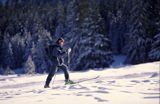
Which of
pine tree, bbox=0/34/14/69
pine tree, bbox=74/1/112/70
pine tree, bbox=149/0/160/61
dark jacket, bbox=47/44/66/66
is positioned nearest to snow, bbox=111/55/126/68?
pine tree, bbox=74/1/112/70

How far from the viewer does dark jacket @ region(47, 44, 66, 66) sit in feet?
39.3

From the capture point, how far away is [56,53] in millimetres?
11977

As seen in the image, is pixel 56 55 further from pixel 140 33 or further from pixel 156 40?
pixel 140 33

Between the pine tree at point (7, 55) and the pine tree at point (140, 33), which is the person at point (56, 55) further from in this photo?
the pine tree at point (7, 55)

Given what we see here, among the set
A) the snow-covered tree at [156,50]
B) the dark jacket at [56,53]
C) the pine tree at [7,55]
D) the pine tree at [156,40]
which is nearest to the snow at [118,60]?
the pine tree at [156,40]

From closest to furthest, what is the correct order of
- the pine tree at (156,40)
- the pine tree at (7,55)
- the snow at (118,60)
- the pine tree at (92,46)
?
the pine tree at (156,40) → the pine tree at (92,46) → the snow at (118,60) → the pine tree at (7,55)

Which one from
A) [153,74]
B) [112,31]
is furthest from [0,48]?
[153,74]

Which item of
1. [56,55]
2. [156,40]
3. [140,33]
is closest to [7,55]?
[140,33]

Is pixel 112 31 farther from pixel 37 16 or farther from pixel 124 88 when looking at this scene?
pixel 124 88

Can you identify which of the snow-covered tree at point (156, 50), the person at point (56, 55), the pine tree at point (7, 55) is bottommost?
the person at point (56, 55)

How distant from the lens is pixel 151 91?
28.9 feet

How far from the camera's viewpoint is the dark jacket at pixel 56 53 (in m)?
12.0

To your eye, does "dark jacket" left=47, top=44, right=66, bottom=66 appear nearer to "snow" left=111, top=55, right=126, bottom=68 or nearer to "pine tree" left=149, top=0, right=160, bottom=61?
"pine tree" left=149, top=0, right=160, bottom=61

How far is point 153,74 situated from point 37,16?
332 ft
